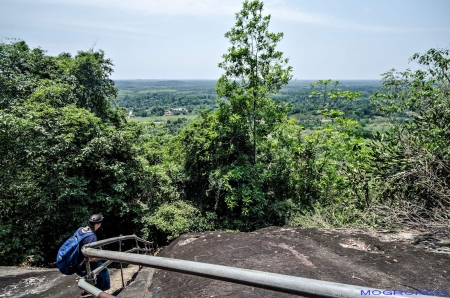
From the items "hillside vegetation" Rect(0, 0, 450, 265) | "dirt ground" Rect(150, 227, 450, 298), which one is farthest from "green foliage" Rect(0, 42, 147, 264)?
"dirt ground" Rect(150, 227, 450, 298)

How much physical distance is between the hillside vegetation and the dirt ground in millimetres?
1456

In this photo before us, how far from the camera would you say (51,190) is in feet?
32.0

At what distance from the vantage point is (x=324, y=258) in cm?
554

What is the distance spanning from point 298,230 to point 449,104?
5.86 m

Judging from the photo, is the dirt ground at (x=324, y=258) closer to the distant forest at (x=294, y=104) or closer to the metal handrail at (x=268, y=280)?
the metal handrail at (x=268, y=280)

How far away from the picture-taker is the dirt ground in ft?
14.9

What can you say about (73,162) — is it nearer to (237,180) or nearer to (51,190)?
(51,190)

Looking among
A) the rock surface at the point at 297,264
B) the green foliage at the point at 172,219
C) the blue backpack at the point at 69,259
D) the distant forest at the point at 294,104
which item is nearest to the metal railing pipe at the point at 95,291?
the blue backpack at the point at 69,259

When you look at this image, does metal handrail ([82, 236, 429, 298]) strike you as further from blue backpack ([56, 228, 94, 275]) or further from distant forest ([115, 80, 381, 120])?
distant forest ([115, 80, 381, 120])

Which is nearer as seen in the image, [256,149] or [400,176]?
[400,176]

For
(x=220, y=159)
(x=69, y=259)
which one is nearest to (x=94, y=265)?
(x=69, y=259)

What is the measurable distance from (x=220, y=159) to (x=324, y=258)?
9662mm

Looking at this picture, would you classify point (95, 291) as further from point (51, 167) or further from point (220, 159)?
point (220, 159)

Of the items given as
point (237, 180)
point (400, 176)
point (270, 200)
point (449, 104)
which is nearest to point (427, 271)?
point (400, 176)
